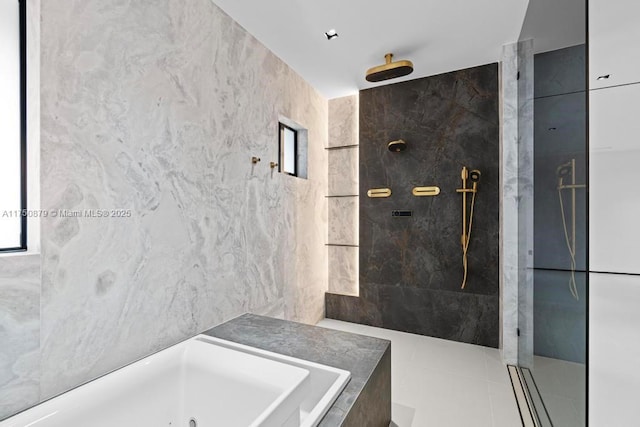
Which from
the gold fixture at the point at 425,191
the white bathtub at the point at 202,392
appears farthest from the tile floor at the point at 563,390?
the gold fixture at the point at 425,191

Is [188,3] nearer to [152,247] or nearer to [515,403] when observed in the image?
[152,247]

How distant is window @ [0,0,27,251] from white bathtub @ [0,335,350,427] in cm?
65

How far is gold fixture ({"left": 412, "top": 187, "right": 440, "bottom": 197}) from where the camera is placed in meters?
2.96

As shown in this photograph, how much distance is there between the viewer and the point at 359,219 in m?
3.41

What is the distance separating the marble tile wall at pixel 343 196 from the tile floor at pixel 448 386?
2.98 ft

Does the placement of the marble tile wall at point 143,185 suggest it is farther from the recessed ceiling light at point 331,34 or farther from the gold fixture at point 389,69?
the gold fixture at point 389,69

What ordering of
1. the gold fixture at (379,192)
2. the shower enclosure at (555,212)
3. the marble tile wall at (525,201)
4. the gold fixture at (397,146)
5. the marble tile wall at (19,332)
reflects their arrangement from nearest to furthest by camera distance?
the marble tile wall at (19,332) < the shower enclosure at (555,212) < the marble tile wall at (525,201) < the gold fixture at (397,146) < the gold fixture at (379,192)

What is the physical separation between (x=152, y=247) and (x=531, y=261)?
2.32 meters

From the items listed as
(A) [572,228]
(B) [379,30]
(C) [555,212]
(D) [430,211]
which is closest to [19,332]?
(A) [572,228]

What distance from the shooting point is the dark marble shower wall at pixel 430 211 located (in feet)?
9.11

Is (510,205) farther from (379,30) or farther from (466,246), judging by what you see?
(379,30)

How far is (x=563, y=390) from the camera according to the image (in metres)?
1.33

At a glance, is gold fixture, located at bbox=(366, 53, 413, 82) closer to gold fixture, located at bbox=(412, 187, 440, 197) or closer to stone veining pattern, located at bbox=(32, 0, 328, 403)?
stone veining pattern, located at bbox=(32, 0, 328, 403)

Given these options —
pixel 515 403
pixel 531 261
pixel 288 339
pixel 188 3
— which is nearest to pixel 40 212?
pixel 288 339
